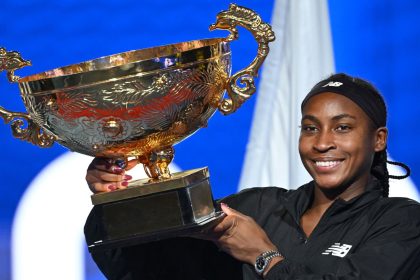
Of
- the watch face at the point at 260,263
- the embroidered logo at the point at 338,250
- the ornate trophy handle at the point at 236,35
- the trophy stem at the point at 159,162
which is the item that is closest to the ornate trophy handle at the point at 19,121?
the trophy stem at the point at 159,162

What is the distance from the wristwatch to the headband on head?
13.5 inches

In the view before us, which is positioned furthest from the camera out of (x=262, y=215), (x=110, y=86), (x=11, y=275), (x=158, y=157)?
(x=11, y=275)

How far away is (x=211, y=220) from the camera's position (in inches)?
71.6

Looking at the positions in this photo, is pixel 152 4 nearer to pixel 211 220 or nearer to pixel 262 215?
pixel 262 215

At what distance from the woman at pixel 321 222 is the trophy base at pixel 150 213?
0.19ft

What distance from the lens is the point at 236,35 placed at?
1961mm

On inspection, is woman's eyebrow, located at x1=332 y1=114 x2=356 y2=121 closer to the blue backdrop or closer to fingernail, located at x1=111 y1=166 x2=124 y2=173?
fingernail, located at x1=111 y1=166 x2=124 y2=173

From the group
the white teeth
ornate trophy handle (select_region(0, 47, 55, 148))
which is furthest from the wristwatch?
ornate trophy handle (select_region(0, 47, 55, 148))

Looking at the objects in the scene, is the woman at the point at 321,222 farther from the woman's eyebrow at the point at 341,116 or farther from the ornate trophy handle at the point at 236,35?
the ornate trophy handle at the point at 236,35

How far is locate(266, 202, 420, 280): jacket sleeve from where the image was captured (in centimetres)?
179

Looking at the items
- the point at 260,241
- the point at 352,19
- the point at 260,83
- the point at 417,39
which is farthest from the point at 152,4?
the point at 260,241

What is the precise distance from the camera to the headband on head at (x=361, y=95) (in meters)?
1.94

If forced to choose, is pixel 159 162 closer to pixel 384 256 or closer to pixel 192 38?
pixel 384 256

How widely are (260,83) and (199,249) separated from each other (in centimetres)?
85
